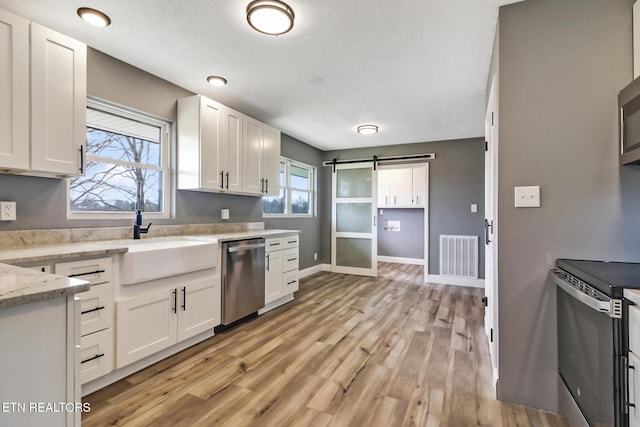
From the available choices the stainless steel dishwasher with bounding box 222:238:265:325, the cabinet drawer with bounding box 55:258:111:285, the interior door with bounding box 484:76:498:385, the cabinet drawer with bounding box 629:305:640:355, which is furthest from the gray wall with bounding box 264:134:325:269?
the cabinet drawer with bounding box 629:305:640:355

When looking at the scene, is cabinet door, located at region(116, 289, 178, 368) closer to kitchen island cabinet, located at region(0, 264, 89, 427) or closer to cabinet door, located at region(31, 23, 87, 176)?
cabinet door, located at region(31, 23, 87, 176)

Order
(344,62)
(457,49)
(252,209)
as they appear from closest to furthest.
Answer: (457,49)
(344,62)
(252,209)

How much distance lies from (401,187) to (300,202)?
8.47 ft

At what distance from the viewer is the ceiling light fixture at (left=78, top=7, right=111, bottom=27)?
192 cm

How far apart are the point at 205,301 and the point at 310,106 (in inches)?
96.7

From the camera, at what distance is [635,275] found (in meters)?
1.31

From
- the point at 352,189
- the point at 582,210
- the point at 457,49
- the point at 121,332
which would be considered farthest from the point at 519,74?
the point at 352,189

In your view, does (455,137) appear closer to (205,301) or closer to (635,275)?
(635,275)

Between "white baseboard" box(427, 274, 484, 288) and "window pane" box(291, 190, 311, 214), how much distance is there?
8.23ft

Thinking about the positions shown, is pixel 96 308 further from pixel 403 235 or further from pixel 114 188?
pixel 403 235

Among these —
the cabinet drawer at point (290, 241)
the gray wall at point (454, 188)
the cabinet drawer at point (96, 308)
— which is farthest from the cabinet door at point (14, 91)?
the gray wall at point (454, 188)

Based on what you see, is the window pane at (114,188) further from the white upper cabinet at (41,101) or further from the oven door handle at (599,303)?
the oven door handle at (599,303)

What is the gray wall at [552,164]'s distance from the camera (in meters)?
1.63

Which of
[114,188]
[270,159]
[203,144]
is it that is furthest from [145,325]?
[270,159]
